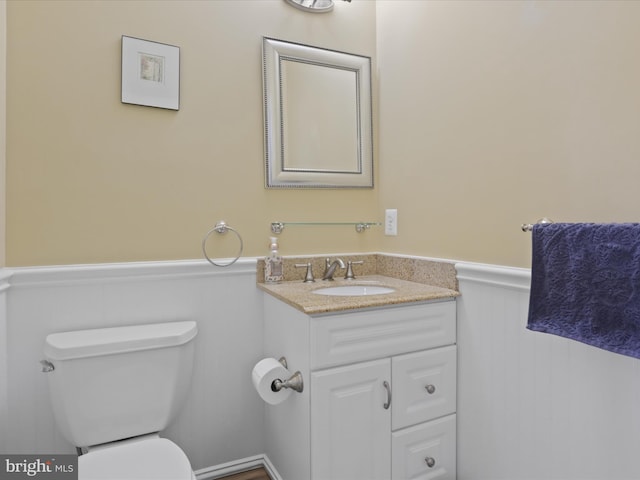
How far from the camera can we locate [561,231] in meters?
0.96

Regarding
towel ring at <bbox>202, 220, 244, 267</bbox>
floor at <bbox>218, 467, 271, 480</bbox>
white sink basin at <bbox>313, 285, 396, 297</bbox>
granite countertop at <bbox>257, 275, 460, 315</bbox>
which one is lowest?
floor at <bbox>218, 467, 271, 480</bbox>

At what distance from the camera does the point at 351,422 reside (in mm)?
1217

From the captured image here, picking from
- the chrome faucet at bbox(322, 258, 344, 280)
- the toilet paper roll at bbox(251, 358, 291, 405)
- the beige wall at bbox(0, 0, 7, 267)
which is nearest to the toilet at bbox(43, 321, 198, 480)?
the toilet paper roll at bbox(251, 358, 291, 405)

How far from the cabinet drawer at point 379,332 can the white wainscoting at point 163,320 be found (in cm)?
49

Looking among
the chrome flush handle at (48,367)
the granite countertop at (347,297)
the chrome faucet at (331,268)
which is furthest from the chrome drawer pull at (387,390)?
the chrome flush handle at (48,367)

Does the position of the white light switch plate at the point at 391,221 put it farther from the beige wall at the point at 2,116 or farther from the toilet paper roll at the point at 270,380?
the beige wall at the point at 2,116

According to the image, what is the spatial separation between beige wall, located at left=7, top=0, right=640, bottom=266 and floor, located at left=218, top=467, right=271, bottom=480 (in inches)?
35.4

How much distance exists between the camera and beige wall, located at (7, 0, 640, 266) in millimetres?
1023

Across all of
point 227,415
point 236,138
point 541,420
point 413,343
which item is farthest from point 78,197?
point 541,420

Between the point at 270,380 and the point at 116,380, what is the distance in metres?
0.48

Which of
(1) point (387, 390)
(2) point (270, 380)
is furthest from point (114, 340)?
(1) point (387, 390)

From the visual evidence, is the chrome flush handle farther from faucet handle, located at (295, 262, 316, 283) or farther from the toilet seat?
faucet handle, located at (295, 262, 316, 283)

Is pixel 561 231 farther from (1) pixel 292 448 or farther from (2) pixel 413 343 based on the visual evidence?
(1) pixel 292 448

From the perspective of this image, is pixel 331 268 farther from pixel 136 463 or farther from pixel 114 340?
pixel 136 463
